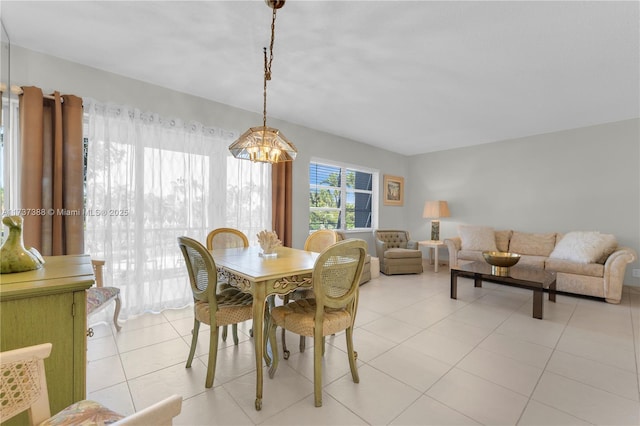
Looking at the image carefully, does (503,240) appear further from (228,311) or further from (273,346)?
(228,311)

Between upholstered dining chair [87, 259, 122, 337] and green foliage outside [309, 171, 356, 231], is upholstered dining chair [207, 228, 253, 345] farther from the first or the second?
green foliage outside [309, 171, 356, 231]

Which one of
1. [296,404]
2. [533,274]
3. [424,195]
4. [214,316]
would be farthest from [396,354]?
[424,195]

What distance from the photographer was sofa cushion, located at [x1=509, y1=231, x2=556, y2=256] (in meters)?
4.46

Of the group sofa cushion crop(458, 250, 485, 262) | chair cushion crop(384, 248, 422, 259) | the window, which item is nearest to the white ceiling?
the window

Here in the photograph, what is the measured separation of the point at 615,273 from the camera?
340cm

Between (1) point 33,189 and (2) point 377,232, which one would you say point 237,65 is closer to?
(1) point 33,189

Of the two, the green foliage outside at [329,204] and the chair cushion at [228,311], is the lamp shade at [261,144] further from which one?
the green foliage outside at [329,204]

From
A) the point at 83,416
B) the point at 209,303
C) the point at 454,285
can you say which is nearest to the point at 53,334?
the point at 83,416

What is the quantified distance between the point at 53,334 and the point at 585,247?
5.43 meters

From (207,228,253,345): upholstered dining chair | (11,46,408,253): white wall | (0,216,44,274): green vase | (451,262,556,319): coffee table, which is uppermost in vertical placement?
(11,46,408,253): white wall

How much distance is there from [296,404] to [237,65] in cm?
283

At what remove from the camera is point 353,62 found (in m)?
2.55

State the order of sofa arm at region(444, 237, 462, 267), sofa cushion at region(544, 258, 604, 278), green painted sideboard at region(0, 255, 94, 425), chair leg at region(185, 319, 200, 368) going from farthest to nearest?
sofa arm at region(444, 237, 462, 267), sofa cushion at region(544, 258, 604, 278), chair leg at region(185, 319, 200, 368), green painted sideboard at region(0, 255, 94, 425)

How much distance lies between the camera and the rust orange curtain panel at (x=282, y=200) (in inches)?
158
